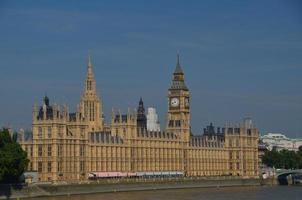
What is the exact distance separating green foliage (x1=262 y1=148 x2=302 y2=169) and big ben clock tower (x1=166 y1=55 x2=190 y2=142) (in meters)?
35.7

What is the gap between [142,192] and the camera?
103750mm

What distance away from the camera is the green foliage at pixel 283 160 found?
169125mm

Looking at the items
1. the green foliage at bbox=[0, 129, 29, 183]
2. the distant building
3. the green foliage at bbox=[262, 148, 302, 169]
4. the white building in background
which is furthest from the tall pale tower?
the green foliage at bbox=[262, 148, 302, 169]

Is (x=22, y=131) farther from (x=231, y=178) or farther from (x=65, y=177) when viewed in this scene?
(x=231, y=178)

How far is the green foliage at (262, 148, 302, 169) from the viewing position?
16912cm

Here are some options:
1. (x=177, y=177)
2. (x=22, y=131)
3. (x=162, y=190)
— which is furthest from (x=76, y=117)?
(x=177, y=177)

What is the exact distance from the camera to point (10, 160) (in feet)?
275

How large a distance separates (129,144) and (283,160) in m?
56.3

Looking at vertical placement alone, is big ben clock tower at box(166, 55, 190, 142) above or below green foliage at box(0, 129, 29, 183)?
above

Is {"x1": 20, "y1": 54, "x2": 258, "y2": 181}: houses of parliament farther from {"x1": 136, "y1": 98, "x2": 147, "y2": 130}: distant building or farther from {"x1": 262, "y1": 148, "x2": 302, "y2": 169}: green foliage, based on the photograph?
{"x1": 262, "y1": 148, "x2": 302, "y2": 169}: green foliage

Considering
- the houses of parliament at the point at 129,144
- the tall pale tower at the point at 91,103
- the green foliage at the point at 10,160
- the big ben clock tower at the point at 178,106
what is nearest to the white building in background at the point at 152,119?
the houses of parliament at the point at 129,144

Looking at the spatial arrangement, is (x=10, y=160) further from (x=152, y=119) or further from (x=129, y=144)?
(x=152, y=119)

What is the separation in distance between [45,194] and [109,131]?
35564 mm

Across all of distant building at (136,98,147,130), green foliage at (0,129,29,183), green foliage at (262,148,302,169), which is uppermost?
distant building at (136,98,147,130)
